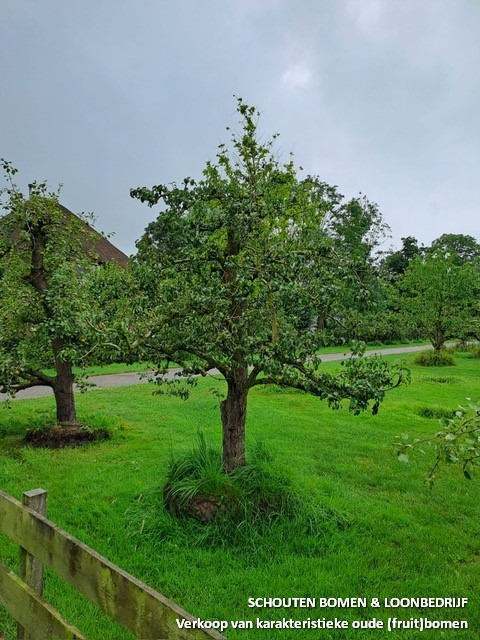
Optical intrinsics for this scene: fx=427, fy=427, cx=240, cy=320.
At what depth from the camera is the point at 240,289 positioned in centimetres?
473

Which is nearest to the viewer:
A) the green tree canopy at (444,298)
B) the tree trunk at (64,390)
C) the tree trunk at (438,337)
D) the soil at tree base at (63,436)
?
the soil at tree base at (63,436)

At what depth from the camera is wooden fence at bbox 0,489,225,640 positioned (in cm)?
177

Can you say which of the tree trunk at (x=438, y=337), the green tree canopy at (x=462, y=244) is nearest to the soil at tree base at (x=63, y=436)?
the tree trunk at (x=438, y=337)

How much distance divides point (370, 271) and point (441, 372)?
18.8 m

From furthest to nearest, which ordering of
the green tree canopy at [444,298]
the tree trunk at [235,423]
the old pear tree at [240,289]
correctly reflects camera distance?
the green tree canopy at [444,298] → the tree trunk at [235,423] → the old pear tree at [240,289]

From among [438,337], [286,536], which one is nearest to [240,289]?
[286,536]

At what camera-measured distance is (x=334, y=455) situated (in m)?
7.93

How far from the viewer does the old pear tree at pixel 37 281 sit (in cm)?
753

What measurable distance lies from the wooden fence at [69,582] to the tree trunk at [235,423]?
3.06 m

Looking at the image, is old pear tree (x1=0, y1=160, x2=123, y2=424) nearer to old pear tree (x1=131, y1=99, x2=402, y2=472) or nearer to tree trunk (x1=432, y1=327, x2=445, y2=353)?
old pear tree (x1=131, y1=99, x2=402, y2=472)

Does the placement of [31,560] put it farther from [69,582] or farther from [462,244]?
[462,244]

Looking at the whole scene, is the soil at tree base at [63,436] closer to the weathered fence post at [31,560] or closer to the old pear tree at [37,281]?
the old pear tree at [37,281]

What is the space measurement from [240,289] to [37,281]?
18.6 feet

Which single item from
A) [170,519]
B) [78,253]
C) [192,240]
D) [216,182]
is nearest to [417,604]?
[170,519]
